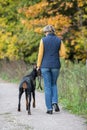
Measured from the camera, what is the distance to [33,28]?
27.4 meters

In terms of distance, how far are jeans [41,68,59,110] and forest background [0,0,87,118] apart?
33.6 feet

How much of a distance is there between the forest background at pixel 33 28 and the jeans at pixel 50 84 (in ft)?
33.6

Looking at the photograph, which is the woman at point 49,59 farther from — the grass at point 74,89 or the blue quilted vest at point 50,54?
the grass at point 74,89

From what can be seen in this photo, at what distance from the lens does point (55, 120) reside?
12.1 metres

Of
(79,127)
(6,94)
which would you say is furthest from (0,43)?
(79,127)

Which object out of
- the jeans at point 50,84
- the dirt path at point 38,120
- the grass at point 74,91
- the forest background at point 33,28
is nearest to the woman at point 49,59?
the jeans at point 50,84

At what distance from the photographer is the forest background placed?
88.4ft

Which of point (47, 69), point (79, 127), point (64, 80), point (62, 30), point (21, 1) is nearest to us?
point (79, 127)

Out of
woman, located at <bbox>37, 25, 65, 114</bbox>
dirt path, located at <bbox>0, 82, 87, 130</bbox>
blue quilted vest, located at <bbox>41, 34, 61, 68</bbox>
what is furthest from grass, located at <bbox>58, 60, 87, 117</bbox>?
blue quilted vest, located at <bbox>41, 34, 61, 68</bbox>

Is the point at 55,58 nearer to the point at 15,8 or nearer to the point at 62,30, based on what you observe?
the point at 62,30

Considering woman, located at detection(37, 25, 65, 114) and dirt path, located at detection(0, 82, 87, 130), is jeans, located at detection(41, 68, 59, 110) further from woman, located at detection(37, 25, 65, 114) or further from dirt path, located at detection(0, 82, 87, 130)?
dirt path, located at detection(0, 82, 87, 130)

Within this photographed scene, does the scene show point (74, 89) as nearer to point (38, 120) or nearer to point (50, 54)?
point (50, 54)

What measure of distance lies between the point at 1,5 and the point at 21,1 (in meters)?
2.31

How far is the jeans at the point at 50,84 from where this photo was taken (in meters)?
13.2
